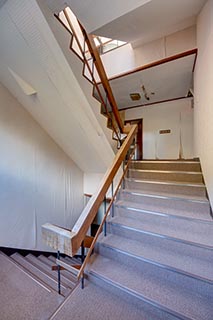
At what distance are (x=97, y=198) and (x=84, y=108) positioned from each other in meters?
1.52

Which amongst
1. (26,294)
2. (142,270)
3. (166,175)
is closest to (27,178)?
(26,294)

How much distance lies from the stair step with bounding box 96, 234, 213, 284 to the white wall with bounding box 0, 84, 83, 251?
1.87 meters

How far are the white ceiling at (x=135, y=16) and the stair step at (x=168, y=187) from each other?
88.4 inches

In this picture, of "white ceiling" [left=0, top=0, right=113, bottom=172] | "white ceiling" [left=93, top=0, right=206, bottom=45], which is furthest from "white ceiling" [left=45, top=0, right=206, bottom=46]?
"white ceiling" [left=0, top=0, right=113, bottom=172]

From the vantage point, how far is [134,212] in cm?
229

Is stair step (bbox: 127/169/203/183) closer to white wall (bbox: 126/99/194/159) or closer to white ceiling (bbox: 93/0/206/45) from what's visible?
white ceiling (bbox: 93/0/206/45)

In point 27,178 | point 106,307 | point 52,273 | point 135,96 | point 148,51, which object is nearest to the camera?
point 106,307

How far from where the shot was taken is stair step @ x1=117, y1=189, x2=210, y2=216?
2.15 m

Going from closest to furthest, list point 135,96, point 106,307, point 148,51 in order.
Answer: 1. point 106,307
2. point 148,51
3. point 135,96

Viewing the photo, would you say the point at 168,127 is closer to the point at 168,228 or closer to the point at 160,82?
the point at 160,82

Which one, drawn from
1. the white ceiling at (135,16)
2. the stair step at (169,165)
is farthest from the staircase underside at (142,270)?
the white ceiling at (135,16)

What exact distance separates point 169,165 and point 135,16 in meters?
2.51

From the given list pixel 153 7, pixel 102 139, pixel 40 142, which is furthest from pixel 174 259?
pixel 153 7

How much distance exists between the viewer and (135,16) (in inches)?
117
